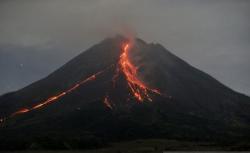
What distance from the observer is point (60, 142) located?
19875 centimetres

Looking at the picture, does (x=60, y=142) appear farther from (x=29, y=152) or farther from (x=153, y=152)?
(x=153, y=152)

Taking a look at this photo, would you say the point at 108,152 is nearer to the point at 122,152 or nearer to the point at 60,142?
the point at 122,152

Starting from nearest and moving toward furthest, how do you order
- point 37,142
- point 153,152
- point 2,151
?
point 153,152 → point 2,151 → point 37,142

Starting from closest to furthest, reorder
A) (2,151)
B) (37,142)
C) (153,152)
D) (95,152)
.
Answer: (153,152) → (95,152) → (2,151) → (37,142)

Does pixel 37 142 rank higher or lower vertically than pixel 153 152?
higher

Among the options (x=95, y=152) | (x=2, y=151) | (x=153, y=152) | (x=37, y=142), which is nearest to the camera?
(x=153, y=152)

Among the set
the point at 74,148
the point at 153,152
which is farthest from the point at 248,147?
the point at 74,148

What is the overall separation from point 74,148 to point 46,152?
31.0 m

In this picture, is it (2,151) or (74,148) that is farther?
(74,148)

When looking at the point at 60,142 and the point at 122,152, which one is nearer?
the point at 122,152

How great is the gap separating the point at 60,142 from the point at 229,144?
64.6 metres

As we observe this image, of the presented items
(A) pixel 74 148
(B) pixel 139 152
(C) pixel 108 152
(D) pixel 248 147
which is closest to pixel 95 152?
(C) pixel 108 152

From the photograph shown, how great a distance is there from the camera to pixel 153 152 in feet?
523

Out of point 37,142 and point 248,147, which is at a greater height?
point 37,142
